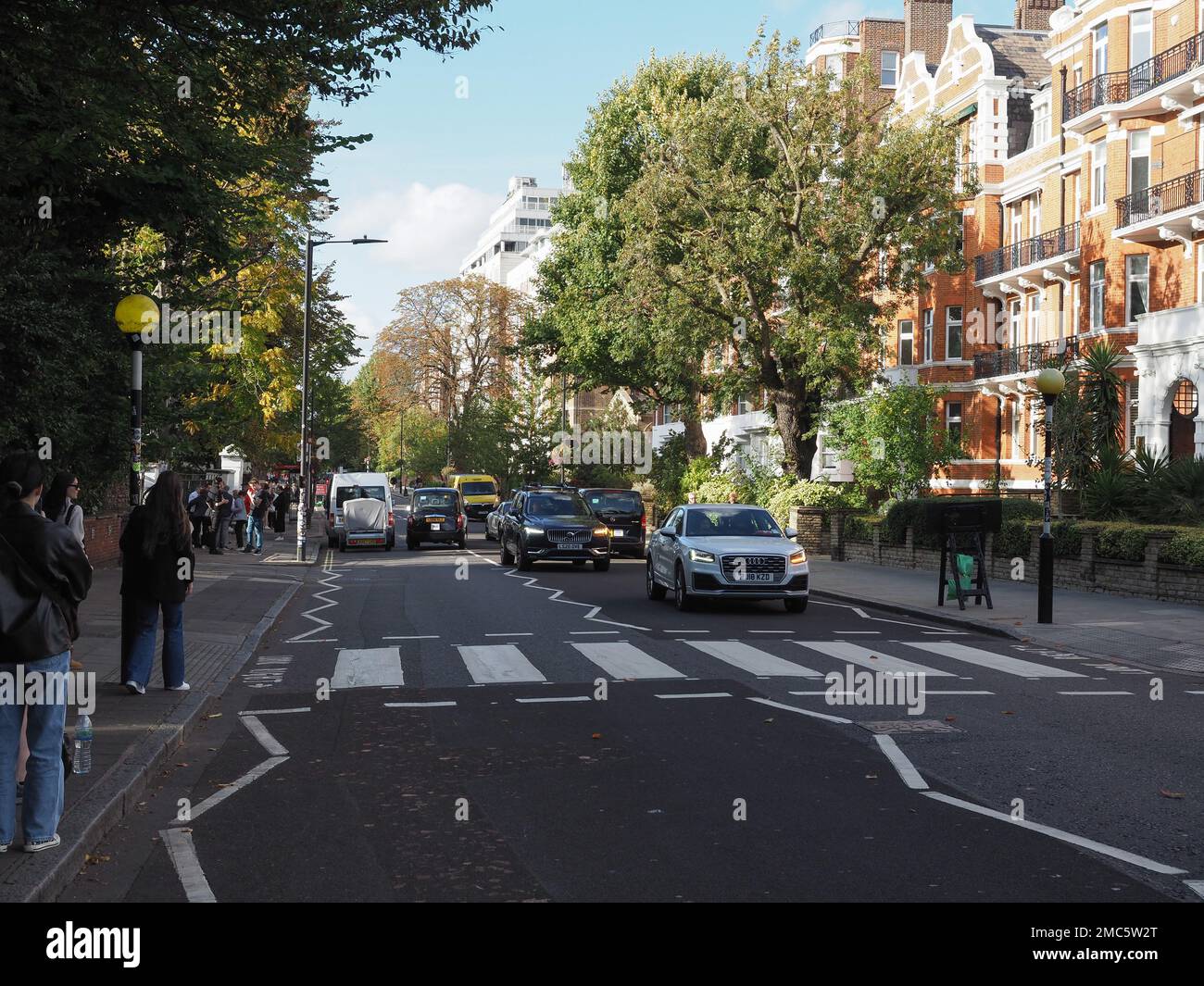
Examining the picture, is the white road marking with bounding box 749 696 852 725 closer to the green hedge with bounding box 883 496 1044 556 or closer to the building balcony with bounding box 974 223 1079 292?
the green hedge with bounding box 883 496 1044 556

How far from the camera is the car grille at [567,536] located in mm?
29094

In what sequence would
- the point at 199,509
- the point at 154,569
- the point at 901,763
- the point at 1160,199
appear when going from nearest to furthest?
the point at 901,763 → the point at 154,569 → the point at 199,509 → the point at 1160,199

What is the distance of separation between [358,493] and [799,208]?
16198 millimetres

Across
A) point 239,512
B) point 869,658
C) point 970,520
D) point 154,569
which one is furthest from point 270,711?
point 239,512

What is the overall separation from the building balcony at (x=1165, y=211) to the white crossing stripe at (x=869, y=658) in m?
23.0

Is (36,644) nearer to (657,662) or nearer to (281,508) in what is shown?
(657,662)

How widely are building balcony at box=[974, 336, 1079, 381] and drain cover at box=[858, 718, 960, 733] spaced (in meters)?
30.5

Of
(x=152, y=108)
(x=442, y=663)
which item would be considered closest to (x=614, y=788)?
(x=442, y=663)

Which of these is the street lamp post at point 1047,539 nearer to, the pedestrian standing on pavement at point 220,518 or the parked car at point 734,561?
the parked car at point 734,561

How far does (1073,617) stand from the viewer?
1838 centimetres

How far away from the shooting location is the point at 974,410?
46281 mm

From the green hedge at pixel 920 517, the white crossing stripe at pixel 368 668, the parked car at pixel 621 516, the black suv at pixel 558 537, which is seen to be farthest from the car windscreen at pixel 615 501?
the white crossing stripe at pixel 368 668
